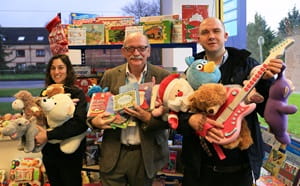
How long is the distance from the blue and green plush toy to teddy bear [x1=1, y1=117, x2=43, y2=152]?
1.01m

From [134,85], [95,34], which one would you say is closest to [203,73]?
→ [134,85]

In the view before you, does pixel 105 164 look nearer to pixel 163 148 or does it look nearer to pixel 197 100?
pixel 163 148

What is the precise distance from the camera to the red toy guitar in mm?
1329

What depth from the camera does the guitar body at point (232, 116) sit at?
133 cm

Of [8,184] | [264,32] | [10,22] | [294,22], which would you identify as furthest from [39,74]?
[294,22]

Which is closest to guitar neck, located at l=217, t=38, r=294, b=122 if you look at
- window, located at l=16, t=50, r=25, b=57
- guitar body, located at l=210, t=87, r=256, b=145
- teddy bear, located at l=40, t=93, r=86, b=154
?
guitar body, located at l=210, t=87, r=256, b=145

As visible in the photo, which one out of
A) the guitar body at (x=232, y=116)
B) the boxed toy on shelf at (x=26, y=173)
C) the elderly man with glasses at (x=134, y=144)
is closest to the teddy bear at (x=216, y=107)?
the guitar body at (x=232, y=116)

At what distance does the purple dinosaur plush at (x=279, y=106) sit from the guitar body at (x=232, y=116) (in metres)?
0.10

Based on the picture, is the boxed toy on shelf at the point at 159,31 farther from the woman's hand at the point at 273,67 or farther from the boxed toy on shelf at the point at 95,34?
the woman's hand at the point at 273,67

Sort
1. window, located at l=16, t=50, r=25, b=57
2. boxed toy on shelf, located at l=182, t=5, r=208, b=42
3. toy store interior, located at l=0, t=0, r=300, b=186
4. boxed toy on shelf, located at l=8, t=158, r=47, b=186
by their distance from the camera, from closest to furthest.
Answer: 1. toy store interior, located at l=0, t=0, r=300, b=186
2. boxed toy on shelf, located at l=182, t=5, r=208, b=42
3. boxed toy on shelf, located at l=8, t=158, r=47, b=186
4. window, located at l=16, t=50, r=25, b=57

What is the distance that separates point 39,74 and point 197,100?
2695mm

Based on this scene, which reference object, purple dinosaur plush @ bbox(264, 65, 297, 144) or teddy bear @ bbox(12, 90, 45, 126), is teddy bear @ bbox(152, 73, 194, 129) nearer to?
purple dinosaur plush @ bbox(264, 65, 297, 144)

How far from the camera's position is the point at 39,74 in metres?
3.59

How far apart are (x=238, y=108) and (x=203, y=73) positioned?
0.23 meters
